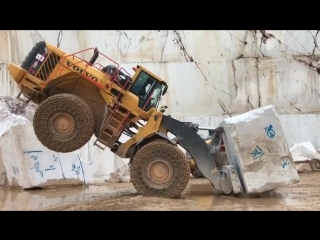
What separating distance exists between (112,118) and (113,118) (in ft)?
0.05

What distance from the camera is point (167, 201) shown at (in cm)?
604

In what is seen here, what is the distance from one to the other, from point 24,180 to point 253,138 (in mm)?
4314

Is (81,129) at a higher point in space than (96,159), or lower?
higher

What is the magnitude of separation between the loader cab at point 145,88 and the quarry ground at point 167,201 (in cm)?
128

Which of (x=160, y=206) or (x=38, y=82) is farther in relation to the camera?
(x=38, y=82)

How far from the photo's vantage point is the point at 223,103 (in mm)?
12242

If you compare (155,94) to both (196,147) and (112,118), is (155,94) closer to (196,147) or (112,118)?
(112,118)

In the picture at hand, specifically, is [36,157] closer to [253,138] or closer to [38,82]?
[38,82]

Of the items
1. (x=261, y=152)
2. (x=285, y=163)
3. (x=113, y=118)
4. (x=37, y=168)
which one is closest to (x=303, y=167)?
(x=285, y=163)

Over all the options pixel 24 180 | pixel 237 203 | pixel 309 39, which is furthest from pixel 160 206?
pixel 309 39

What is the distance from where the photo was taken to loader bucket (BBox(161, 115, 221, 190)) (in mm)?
6523

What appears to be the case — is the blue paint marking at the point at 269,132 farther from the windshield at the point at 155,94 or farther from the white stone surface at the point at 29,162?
the white stone surface at the point at 29,162

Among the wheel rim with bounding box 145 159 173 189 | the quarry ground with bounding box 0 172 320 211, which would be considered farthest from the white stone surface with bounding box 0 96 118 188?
the wheel rim with bounding box 145 159 173 189

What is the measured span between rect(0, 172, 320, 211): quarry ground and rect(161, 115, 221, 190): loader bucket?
327mm
